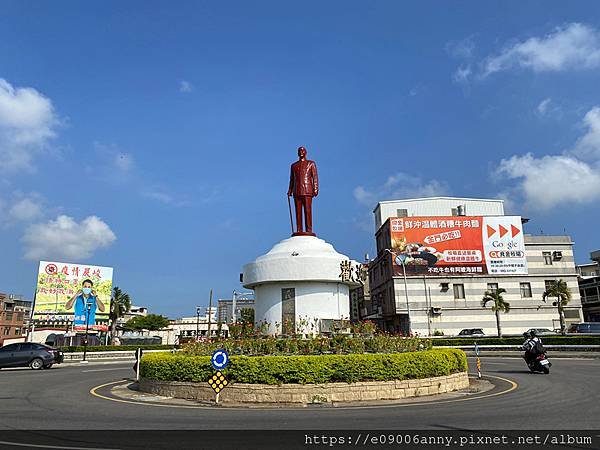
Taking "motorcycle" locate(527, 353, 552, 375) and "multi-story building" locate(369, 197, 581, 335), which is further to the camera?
"multi-story building" locate(369, 197, 581, 335)

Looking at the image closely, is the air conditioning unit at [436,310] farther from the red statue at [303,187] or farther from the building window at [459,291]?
the red statue at [303,187]

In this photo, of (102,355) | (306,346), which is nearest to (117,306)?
(102,355)

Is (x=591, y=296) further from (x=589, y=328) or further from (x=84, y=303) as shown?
(x=84, y=303)

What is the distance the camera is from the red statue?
2009 cm

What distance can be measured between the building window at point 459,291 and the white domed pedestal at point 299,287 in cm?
3687

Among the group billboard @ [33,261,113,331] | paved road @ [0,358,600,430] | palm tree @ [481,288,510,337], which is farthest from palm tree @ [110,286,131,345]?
paved road @ [0,358,600,430]

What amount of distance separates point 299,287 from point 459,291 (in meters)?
38.6

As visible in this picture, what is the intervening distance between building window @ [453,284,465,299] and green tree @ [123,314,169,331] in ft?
182

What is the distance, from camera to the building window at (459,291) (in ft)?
169

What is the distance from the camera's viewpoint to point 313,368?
39.1 ft

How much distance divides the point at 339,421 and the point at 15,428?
626 centimetres

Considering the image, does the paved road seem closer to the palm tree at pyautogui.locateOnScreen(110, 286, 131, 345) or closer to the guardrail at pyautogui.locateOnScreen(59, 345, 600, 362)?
the guardrail at pyautogui.locateOnScreen(59, 345, 600, 362)
